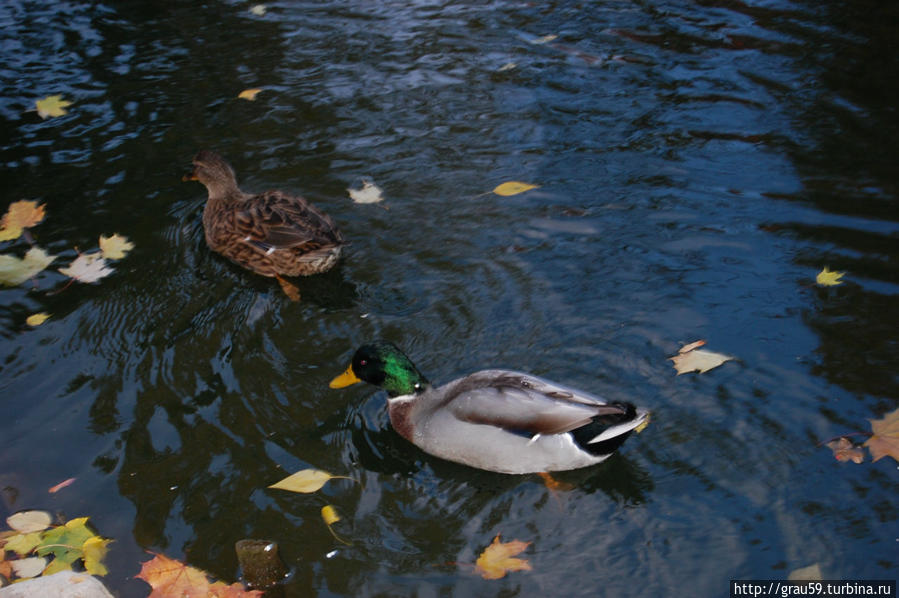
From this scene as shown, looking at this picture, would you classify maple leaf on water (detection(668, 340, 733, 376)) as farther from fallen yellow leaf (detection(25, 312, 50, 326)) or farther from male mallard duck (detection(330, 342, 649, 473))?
fallen yellow leaf (detection(25, 312, 50, 326))

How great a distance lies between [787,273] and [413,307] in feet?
7.82

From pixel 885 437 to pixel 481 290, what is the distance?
2411 mm

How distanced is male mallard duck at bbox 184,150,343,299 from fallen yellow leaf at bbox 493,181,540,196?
1374 mm

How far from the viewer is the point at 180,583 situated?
11.7ft

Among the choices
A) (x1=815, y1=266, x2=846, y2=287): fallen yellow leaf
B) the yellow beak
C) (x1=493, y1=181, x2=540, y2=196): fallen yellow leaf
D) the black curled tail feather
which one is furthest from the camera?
(x1=493, y1=181, x2=540, y2=196): fallen yellow leaf

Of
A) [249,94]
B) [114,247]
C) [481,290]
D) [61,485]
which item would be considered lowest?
[61,485]

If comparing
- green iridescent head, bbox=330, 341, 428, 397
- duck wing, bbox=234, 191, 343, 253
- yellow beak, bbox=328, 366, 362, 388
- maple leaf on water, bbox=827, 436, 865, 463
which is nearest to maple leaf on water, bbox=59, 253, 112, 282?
duck wing, bbox=234, 191, 343, 253

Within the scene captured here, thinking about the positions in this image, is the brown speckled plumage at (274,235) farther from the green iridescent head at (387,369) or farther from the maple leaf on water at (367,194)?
the green iridescent head at (387,369)

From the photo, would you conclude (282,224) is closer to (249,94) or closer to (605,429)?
(605,429)

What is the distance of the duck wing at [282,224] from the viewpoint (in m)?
5.52

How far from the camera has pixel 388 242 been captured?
19.3 ft

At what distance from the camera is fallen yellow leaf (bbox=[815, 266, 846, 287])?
5.12 metres

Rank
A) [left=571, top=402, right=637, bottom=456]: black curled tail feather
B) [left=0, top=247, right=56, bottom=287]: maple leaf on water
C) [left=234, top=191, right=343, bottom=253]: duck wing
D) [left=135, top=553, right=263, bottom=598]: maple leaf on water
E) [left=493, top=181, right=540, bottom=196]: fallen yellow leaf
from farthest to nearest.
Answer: [left=493, top=181, right=540, bottom=196]: fallen yellow leaf, [left=0, top=247, right=56, bottom=287]: maple leaf on water, [left=234, top=191, right=343, bottom=253]: duck wing, [left=571, top=402, right=637, bottom=456]: black curled tail feather, [left=135, top=553, right=263, bottom=598]: maple leaf on water

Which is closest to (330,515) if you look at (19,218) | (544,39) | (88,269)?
(88,269)
